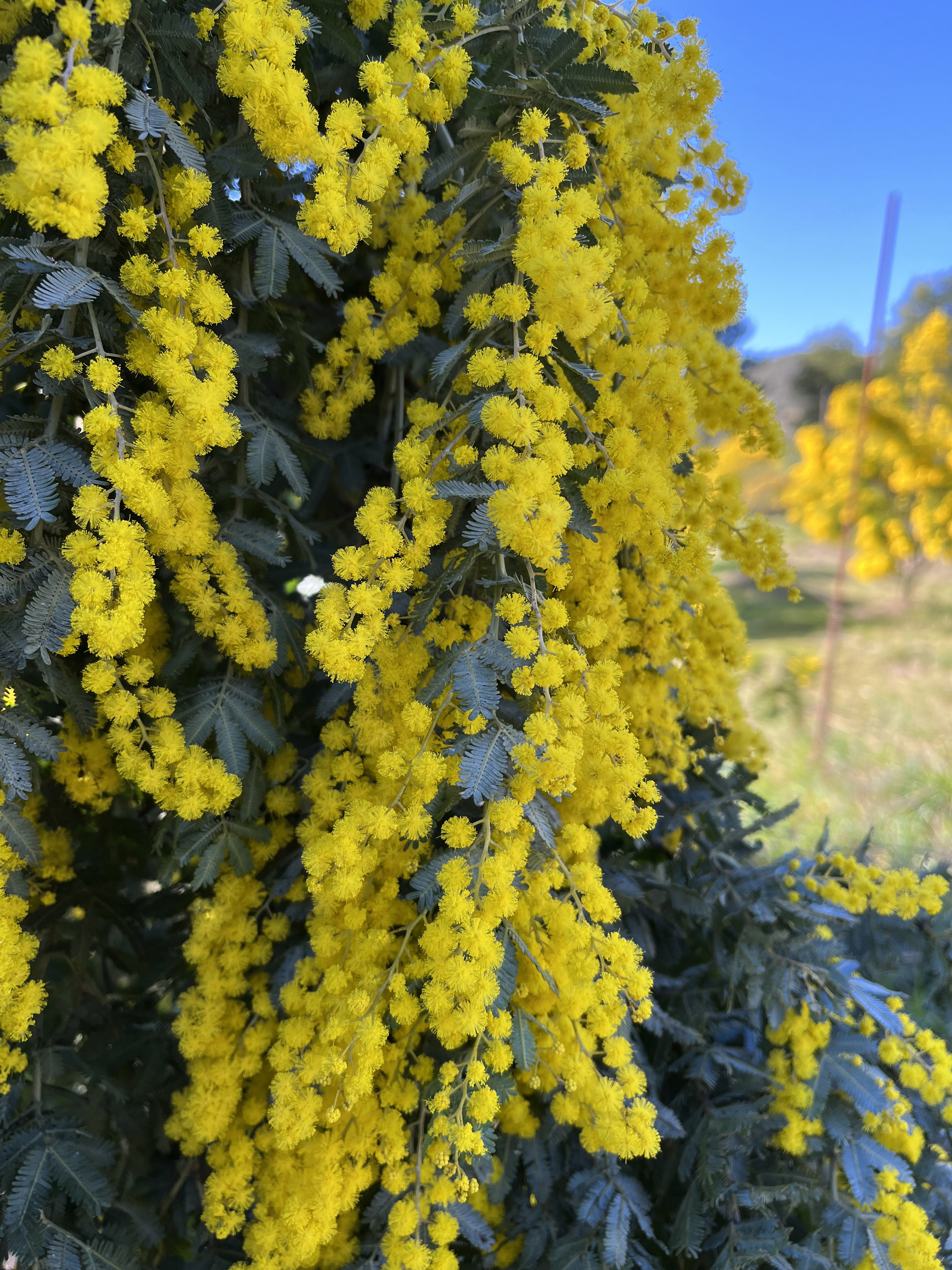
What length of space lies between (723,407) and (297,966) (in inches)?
52.4

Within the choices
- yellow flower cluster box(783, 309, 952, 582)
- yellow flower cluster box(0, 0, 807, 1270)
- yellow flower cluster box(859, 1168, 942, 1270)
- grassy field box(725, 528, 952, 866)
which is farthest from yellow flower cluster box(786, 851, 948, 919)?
yellow flower cluster box(783, 309, 952, 582)

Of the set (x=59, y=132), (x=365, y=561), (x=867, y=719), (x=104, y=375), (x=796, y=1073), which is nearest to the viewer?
(x=59, y=132)

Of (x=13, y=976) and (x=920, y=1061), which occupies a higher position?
(x=13, y=976)

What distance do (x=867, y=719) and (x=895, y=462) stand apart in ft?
12.0

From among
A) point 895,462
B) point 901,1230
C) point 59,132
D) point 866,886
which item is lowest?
point 901,1230

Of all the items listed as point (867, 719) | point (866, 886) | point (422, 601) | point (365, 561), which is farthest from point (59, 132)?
point (867, 719)

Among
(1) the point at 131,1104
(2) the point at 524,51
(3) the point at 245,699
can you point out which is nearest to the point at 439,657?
(3) the point at 245,699

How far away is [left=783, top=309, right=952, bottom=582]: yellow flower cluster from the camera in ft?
28.4

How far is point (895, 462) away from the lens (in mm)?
9492

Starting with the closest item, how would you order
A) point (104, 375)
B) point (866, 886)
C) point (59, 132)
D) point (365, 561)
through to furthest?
point (59, 132) < point (104, 375) < point (365, 561) < point (866, 886)

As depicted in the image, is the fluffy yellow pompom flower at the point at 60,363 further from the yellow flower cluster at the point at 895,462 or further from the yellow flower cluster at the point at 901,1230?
the yellow flower cluster at the point at 895,462

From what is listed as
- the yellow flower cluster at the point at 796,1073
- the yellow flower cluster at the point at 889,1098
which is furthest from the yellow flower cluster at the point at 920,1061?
the yellow flower cluster at the point at 796,1073

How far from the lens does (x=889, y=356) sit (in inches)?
408

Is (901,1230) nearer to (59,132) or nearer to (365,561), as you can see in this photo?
(365,561)
